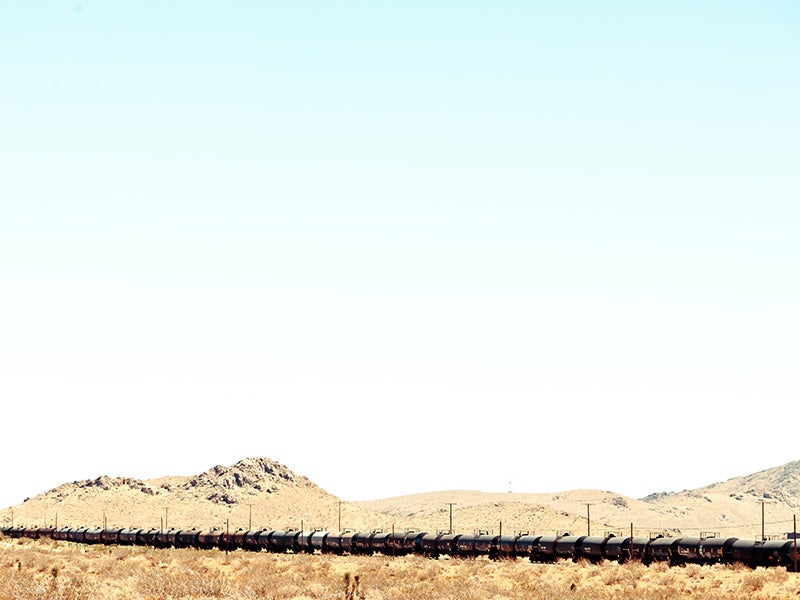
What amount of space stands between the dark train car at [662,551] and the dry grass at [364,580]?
91.8 inches

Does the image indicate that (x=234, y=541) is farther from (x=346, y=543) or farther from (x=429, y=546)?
(x=429, y=546)

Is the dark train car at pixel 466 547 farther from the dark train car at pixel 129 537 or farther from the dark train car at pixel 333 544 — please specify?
the dark train car at pixel 129 537

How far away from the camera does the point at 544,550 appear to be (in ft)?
267

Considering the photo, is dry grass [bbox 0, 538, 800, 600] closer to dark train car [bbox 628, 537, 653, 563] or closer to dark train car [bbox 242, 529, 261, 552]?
dark train car [bbox 628, 537, 653, 563]

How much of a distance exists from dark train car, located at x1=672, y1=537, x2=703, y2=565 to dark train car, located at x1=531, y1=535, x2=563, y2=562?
10482mm

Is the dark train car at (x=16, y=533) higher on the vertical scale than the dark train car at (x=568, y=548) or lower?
lower

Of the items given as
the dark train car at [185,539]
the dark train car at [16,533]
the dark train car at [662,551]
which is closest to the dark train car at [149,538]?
the dark train car at [185,539]

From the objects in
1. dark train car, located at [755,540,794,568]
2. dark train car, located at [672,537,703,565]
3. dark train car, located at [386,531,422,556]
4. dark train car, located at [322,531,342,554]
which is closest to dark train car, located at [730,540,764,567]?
dark train car, located at [755,540,794,568]

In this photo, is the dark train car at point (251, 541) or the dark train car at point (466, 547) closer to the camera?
the dark train car at point (466, 547)

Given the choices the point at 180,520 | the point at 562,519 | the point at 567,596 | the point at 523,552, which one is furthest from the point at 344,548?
the point at 180,520

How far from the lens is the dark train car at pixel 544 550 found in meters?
80.6

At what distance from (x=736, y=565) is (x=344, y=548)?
120 feet

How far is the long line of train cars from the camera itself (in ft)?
230

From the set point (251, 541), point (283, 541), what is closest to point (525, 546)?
point (283, 541)
